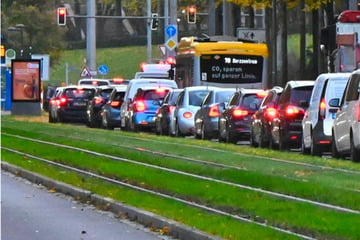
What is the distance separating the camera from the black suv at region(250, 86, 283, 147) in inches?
1176

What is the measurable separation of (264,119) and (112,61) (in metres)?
80.4

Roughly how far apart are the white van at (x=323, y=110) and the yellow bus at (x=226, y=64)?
1736cm

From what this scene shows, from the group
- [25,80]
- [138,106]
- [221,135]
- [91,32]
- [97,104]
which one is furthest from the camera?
[91,32]

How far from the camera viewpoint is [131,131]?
43250mm

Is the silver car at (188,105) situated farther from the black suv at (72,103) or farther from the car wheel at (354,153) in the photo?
the car wheel at (354,153)

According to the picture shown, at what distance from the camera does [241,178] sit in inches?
768

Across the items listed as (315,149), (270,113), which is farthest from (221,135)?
(315,149)

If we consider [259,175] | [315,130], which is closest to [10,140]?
[315,130]

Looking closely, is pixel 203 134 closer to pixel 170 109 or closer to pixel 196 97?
pixel 196 97

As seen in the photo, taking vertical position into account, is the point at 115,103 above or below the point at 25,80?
below

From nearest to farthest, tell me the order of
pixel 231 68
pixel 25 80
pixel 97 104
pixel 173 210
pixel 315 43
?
pixel 173 210 → pixel 231 68 → pixel 97 104 → pixel 315 43 → pixel 25 80

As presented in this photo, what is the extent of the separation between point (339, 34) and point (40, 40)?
Result: 220 feet

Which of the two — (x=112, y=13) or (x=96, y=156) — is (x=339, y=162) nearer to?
(x=96, y=156)

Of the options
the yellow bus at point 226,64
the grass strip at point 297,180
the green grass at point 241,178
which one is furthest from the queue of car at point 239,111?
the grass strip at point 297,180
